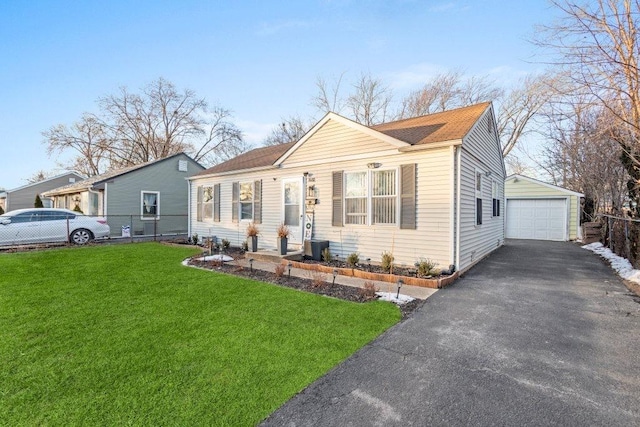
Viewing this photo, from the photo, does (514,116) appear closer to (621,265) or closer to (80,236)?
(621,265)

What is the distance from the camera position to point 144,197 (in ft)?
52.0

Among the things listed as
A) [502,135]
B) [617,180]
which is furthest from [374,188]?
[502,135]

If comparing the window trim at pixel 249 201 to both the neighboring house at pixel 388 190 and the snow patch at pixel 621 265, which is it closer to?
the neighboring house at pixel 388 190

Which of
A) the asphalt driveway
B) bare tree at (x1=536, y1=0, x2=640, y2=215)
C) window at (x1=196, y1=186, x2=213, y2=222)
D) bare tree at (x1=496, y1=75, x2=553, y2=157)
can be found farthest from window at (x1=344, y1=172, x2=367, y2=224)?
bare tree at (x1=496, y1=75, x2=553, y2=157)

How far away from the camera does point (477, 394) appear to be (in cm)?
242

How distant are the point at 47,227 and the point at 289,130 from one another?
19.6 metres

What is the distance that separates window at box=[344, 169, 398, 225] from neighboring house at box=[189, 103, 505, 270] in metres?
0.03

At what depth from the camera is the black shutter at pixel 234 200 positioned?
36.6 ft

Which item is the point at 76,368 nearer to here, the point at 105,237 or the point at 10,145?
the point at 105,237

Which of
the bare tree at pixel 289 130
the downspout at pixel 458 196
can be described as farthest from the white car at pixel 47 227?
the bare tree at pixel 289 130

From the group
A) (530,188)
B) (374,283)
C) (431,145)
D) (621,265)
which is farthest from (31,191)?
(621,265)

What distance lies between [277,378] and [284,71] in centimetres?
1355

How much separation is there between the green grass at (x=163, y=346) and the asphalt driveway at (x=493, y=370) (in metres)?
0.31

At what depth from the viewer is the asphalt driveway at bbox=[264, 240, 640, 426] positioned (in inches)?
85.8
